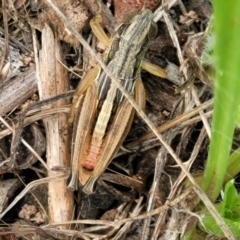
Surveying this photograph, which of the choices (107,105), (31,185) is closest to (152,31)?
(107,105)

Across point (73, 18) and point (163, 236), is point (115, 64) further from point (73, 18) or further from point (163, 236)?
point (163, 236)

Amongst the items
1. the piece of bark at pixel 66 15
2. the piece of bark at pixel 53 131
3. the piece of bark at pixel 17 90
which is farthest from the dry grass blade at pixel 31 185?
the piece of bark at pixel 66 15

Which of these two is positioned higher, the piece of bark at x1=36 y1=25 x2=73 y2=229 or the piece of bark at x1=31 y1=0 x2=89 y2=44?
the piece of bark at x1=31 y1=0 x2=89 y2=44

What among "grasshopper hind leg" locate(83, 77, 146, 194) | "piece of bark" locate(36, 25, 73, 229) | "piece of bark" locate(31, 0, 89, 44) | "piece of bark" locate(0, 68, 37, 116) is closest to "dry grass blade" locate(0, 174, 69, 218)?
"piece of bark" locate(36, 25, 73, 229)

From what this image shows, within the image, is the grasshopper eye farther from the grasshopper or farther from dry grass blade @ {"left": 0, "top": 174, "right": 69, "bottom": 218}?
dry grass blade @ {"left": 0, "top": 174, "right": 69, "bottom": 218}

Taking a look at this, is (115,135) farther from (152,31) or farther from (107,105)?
(152,31)

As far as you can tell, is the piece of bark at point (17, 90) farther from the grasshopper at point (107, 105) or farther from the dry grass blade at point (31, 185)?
the dry grass blade at point (31, 185)
